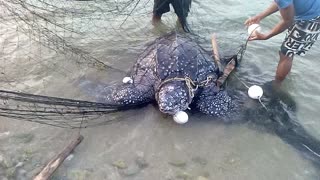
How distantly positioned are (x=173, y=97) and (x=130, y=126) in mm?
727

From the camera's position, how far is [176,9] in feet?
21.0

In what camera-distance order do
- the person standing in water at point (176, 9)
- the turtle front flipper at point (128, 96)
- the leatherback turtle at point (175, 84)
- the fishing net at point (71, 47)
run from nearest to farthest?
1. the fishing net at point (71, 47)
2. the leatherback turtle at point (175, 84)
3. the turtle front flipper at point (128, 96)
4. the person standing in water at point (176, 9)

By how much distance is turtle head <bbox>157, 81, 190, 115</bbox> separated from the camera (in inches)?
210

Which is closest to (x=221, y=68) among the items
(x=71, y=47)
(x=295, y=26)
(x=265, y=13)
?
(x=265, y=13)

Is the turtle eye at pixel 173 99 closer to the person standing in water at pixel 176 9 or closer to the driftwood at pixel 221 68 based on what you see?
the driftwood at pixel 221 68

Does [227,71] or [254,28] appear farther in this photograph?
[227,71]

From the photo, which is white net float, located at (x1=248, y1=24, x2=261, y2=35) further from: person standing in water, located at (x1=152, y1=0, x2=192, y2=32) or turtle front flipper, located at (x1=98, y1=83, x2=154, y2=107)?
turtle front flipper, located at (x1=98, y1=83, x2=154, y2=107)

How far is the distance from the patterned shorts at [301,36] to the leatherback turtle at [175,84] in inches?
44.8

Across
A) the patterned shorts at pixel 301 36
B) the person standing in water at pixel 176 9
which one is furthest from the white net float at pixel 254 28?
the person standing in water at pixel 176 9

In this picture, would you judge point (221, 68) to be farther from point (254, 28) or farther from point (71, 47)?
point (71, 47)

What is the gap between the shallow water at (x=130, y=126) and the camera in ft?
15.9

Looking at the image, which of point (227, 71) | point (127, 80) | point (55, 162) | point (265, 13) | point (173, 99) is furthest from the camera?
point (227, 71)

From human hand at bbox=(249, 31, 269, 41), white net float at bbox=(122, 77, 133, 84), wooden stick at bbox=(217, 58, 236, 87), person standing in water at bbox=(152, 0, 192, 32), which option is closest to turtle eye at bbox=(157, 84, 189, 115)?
white net float at bbox=(122, 77, 133, 84)

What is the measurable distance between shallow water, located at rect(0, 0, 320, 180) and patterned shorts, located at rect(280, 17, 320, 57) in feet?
2.78
